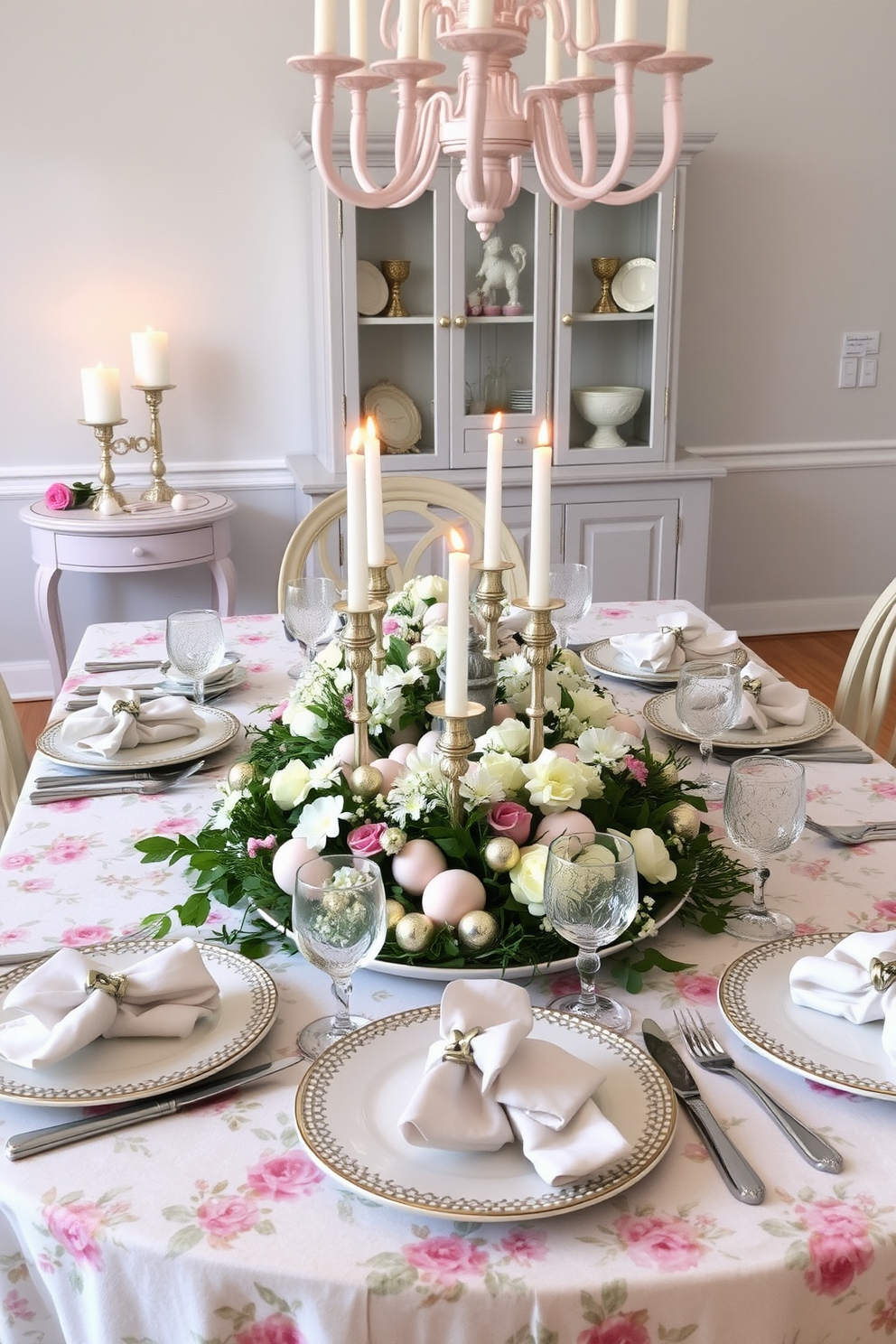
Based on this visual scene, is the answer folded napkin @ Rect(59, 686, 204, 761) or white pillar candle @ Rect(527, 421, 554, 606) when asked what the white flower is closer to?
white pillar candle @ Rect(527, 421, 554, 606)

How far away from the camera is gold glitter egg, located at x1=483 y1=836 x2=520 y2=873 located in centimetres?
110

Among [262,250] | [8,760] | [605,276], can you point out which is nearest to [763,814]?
[8,760]

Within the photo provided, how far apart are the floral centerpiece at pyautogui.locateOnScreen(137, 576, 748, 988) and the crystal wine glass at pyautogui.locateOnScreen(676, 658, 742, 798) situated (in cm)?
10

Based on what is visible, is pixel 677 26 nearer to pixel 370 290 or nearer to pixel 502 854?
pixel 502 854

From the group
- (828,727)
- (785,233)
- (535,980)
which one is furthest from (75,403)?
(535,980)

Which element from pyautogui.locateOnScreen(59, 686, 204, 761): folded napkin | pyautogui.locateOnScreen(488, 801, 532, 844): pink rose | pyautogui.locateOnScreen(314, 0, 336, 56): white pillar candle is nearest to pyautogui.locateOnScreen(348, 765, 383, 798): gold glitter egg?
pyautogui.locateOnScreen(488, 801, 532, 844): pink rose

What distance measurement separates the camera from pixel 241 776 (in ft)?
4.30

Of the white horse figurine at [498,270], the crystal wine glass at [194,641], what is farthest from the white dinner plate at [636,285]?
the crystal wine glass at [194,641]

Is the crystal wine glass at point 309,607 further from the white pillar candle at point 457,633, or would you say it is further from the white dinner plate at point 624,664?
the white pillar candle at point 457,633

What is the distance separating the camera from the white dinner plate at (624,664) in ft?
6.18

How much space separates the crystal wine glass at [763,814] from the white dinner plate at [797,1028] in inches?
2.7

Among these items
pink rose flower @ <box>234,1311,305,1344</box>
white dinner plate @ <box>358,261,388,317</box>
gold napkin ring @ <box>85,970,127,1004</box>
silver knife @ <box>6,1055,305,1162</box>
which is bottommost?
pink rose flower @ <box>234,1311,305,1344</box>

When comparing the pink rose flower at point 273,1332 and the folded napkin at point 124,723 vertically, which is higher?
the folded napkin at point 124,723

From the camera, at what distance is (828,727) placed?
1691 mm
